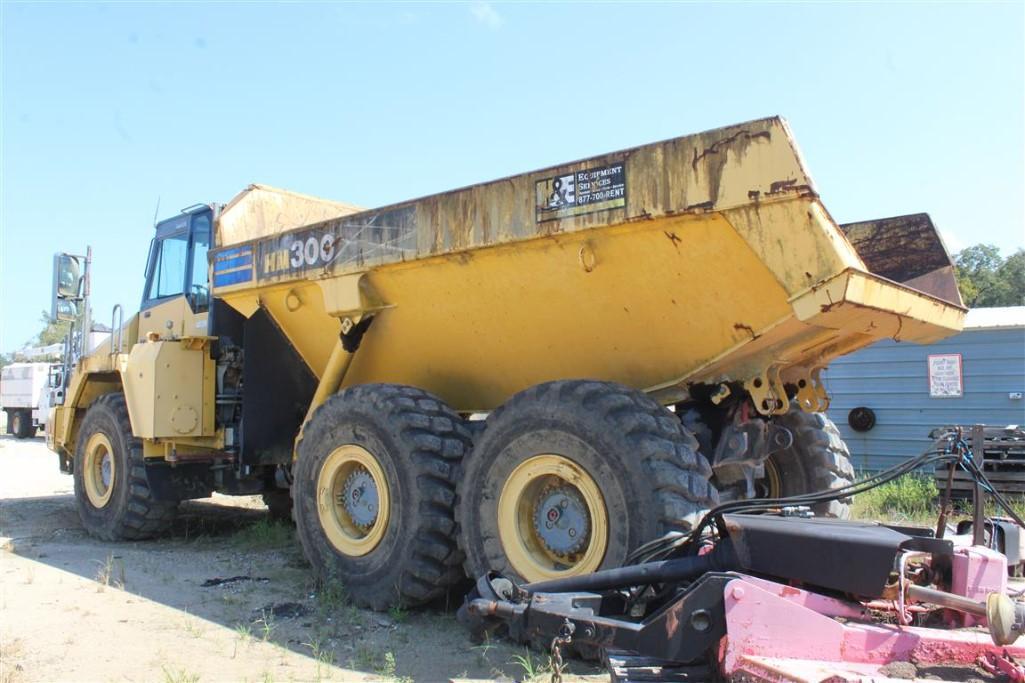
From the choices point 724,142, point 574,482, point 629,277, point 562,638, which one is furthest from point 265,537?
point 724,142

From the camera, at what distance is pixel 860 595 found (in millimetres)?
3057

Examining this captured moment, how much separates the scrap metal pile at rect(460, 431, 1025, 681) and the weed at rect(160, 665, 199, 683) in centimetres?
133

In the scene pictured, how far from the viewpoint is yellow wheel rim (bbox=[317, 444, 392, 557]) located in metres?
5.29

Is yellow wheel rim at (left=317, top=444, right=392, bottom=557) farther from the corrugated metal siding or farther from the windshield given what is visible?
the corrugated metal siding

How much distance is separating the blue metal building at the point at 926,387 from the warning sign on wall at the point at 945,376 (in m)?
0.01

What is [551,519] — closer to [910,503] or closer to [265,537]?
[265,537]

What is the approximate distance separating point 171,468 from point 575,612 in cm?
561

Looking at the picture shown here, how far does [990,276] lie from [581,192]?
36876 mm

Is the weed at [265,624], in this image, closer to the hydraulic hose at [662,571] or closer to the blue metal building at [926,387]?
the hydraulic hose at [662,571]

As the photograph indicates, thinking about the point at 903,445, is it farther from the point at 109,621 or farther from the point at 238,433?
the point at 109,621

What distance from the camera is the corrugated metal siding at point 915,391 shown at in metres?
10.2

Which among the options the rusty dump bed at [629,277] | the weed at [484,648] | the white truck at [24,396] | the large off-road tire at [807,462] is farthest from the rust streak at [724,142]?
the white truck at [24,396]

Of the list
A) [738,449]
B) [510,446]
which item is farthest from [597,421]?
[738,449]

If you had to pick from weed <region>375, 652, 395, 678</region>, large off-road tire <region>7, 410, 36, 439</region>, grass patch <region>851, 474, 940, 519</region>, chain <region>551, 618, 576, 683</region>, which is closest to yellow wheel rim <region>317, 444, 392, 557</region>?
weed <region>375, 652, 395, 678</region>
